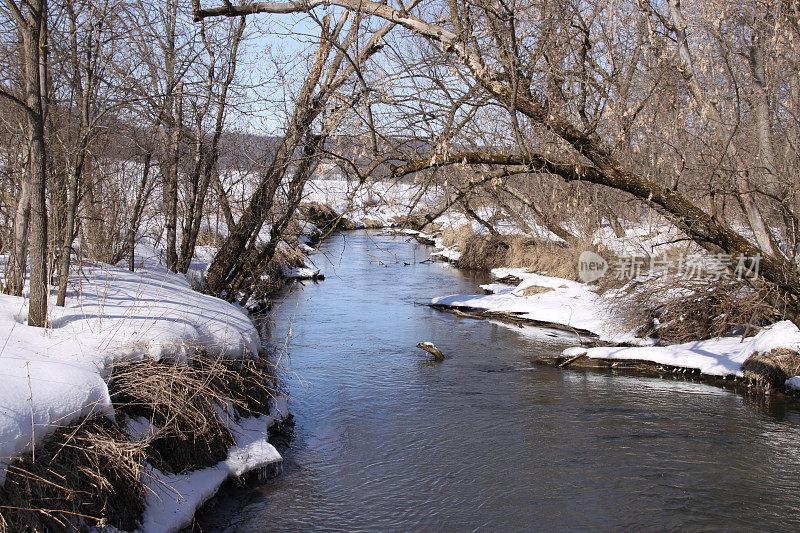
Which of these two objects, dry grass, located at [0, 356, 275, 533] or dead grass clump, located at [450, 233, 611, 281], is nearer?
dry grass, located at [0, 356, 275, 533]

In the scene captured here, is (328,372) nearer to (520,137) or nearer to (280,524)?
(280,524)

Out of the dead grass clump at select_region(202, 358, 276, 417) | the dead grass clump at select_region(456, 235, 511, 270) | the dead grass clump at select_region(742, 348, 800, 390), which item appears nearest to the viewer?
the dead grass clump at select_region(202, 358, 276, 417)

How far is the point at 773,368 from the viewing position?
351 inches

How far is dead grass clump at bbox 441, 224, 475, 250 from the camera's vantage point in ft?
77.9

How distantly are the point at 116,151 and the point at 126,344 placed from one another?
21.8 ft

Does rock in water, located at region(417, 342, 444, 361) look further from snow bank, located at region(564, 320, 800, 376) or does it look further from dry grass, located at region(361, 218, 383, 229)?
dry grass, located at region(361, 218, 383, 229)

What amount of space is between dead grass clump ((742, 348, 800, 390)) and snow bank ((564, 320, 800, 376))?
0.11 metres

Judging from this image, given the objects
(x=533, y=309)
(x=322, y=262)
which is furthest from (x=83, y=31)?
(x=322, y=262)

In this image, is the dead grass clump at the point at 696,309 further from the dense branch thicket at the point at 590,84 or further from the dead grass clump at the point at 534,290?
the dead grass clump at the point at 534,290

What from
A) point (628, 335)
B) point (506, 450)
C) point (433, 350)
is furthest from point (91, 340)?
point (628, 335)

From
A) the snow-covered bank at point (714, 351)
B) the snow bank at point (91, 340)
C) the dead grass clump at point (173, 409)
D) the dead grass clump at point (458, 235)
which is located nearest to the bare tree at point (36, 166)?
the snow bank at point (91, 340)

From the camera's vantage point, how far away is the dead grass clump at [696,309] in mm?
10219

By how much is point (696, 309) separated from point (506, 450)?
5610mm

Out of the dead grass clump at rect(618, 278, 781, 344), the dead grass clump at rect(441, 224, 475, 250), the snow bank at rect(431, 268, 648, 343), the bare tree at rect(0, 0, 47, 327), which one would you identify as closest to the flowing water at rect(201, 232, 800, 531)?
the snow bank at rect(431, 268, 648, 343)
